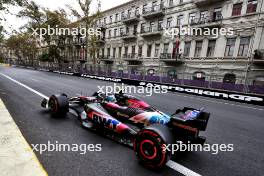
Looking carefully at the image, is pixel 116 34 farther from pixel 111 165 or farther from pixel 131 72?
pixel 111 165

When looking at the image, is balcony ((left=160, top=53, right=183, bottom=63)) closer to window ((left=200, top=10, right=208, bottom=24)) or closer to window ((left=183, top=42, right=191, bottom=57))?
window ((left=183, top=42, right=191, bottom=57))

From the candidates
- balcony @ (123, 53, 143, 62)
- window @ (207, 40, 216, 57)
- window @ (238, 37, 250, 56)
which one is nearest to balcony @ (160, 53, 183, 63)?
window @ (207, 40, 216, 57)

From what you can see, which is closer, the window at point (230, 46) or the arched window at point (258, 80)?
the arched window at point (258, 80)

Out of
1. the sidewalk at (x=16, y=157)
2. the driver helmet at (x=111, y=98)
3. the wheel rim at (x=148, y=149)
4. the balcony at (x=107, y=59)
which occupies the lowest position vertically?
the sidewalk at (x=16, y=157)

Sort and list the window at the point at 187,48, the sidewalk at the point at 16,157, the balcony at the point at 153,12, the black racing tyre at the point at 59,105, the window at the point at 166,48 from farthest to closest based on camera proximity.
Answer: the balcony at the point at 153,12
the window at the point at 166,48
the window at the point at 187,48
the black racing tyre at the point at 59,105
the sidewalk at the point at 16,157

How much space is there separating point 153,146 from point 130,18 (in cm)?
2849

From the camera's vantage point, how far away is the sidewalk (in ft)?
6.36

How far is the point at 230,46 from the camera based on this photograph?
17.3m

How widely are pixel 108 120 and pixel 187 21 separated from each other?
21515mm

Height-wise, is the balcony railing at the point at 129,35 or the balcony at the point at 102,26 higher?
the balcony at the point at 102,26

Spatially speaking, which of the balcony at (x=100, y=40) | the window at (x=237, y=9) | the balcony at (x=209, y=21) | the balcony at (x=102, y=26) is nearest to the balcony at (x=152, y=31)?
the balcony at (x=209, y=21)

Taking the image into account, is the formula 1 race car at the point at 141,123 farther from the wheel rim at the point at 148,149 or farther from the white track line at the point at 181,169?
the white track line at the point at 181,169

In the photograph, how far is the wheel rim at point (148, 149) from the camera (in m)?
2.25

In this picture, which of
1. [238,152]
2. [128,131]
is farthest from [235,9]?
[128,131]
